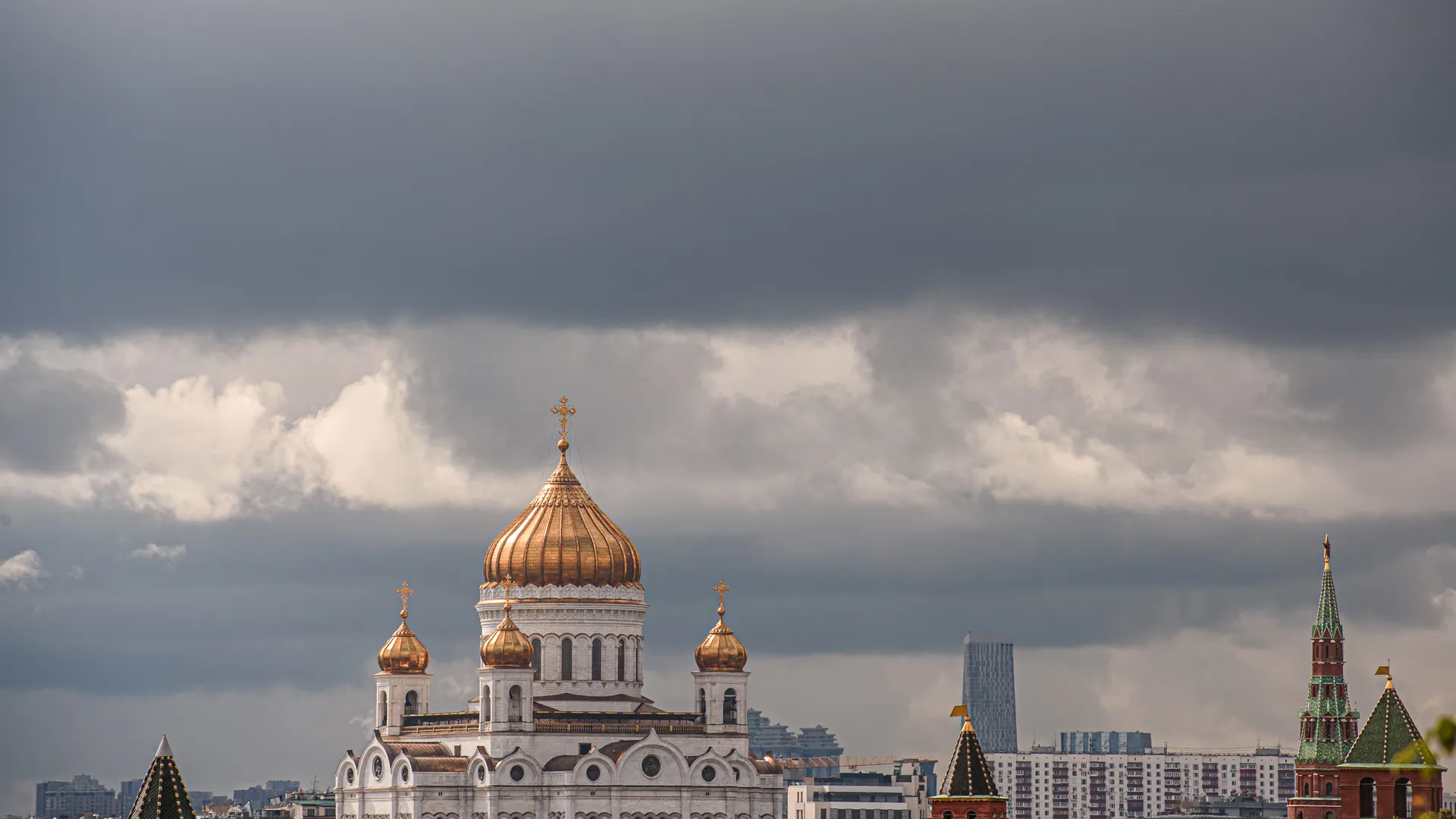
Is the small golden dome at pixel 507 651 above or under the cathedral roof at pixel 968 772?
above

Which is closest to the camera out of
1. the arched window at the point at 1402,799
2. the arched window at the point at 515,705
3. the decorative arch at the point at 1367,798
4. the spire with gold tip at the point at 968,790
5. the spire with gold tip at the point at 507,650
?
the spire with gold tip at the point at 968,790

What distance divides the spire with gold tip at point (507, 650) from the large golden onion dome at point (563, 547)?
4.83m

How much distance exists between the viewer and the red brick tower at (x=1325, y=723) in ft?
362

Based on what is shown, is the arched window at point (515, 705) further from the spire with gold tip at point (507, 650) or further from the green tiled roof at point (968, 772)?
the green tiled roof at point (968, 772)

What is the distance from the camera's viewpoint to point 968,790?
9525 centimetres

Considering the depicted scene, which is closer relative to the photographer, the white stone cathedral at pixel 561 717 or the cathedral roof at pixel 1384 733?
the cathedral roof at pixel 1384 733

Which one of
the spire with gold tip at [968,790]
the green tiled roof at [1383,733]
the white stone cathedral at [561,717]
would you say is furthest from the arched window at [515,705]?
the green tiled roof at [1383,733]

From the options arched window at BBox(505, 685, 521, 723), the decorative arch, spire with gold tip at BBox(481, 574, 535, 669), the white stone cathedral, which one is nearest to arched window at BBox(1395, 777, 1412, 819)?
the decorative arch

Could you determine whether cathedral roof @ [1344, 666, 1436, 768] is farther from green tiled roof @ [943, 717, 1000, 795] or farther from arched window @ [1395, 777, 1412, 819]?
green tiled roof @ [943, 717, 1000, 795]

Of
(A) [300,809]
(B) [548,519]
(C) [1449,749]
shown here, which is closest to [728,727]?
(B) [548,519]

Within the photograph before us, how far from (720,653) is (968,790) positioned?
22089mm

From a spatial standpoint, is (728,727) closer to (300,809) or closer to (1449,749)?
(300,809)

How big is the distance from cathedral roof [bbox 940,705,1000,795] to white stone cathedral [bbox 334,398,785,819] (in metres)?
18.8

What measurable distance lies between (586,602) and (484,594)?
4500 millimetres
